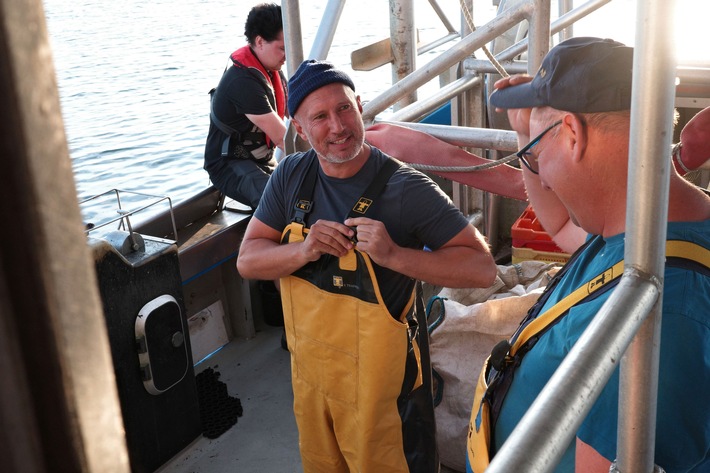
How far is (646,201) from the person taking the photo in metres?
0.94

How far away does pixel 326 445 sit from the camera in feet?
8.33

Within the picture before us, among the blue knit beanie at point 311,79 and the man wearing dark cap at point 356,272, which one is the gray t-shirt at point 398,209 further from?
the blue knit beanie at point 311,79

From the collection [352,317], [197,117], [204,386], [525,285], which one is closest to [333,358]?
[352,317]

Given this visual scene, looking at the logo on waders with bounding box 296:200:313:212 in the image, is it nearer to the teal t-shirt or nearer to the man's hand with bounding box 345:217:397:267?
the man's hand with bounding box 345:217:397:267

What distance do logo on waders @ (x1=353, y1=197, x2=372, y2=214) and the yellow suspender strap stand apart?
885mm

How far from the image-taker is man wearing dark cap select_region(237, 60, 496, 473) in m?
2.28

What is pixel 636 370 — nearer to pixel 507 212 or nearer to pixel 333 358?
pixel 333 358

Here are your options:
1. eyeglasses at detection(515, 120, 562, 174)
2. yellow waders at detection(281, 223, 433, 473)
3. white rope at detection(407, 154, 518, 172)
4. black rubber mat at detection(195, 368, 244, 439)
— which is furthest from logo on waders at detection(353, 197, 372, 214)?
black rubber mat at detection(195, 368, 244, 439)

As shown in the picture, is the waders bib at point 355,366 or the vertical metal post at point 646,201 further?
the waders bib at point 355,366

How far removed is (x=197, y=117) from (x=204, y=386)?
11432mm

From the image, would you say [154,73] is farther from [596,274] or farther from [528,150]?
[596,274]

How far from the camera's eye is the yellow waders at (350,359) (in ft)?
7.46

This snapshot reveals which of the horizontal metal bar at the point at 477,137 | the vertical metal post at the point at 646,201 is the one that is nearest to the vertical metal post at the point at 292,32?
the horizontal metal bar at the point at 477,137

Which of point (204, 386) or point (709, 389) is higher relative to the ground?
point (709, 389)
